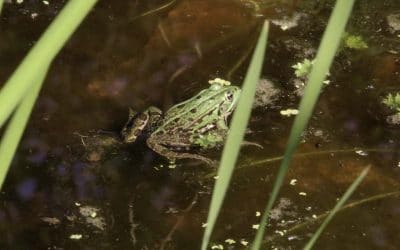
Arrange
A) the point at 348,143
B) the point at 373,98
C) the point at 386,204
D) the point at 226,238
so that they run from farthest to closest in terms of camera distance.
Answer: the point at 373,98, the point at 348,143, the point at 386,204, the point at 226,238

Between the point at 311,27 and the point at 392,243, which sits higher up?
the point at 311,27

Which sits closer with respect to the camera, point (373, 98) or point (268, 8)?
point (373, 98)

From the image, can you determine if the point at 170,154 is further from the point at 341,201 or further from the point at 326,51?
the point at 326,51

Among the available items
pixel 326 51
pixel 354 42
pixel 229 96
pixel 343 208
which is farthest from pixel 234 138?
pixel 354 42

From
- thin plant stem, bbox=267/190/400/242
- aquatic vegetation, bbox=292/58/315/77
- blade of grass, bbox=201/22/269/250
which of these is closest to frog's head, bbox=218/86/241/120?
aquatic vegetation, bbox=292/58/315/77

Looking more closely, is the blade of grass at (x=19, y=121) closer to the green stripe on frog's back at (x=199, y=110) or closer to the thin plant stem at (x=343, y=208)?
the thin plant stem at (x=343, y=208)

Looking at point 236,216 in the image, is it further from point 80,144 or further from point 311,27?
point 311,27

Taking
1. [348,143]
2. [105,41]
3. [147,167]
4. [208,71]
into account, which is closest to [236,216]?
[147,167]
